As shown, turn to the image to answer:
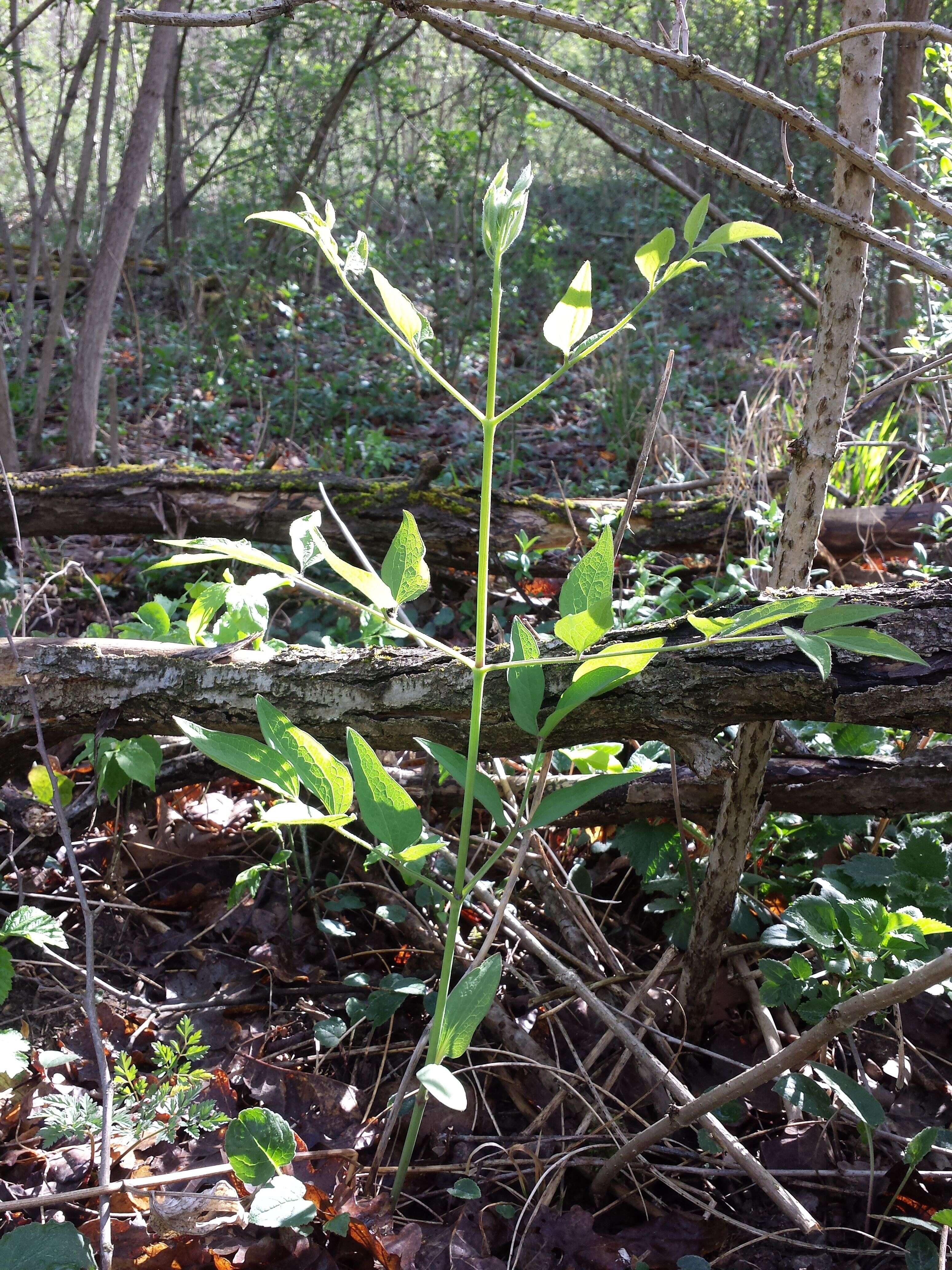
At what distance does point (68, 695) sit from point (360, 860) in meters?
0.71

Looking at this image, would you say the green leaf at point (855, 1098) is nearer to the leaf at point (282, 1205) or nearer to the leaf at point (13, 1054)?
the leaf at point (282, 1205)

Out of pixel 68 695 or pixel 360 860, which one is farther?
pixel 360 860

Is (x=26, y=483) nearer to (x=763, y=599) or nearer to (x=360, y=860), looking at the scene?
(x=360, y=860)

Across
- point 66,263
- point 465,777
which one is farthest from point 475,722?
point 66,263

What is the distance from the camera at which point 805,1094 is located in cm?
125

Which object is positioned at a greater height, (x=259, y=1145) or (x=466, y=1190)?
(x=259, y=1145)

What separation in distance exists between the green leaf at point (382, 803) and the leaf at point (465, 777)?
0.07 metres

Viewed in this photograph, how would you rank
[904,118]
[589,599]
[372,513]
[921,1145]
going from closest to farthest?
[589,599], [921,1145], [372,513], [904,118]

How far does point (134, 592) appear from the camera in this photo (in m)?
3.28

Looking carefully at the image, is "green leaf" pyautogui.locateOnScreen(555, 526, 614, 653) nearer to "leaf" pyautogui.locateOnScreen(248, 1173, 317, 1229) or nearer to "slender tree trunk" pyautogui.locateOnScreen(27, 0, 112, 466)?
"leaf" pyautogui.locateOnScreen(248, 1173, 317, 1229)

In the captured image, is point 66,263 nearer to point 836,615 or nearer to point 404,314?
point 404,314

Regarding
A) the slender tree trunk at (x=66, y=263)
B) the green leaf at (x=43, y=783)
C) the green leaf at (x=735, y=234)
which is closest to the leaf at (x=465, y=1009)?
the green leaf at (x=735, y=234)

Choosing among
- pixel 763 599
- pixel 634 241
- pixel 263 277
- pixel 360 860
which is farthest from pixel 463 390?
pixel 763 599

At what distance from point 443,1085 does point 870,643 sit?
576mm
